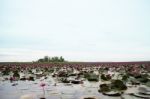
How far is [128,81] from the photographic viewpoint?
8.73 metres

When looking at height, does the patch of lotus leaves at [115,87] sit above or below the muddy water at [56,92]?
above

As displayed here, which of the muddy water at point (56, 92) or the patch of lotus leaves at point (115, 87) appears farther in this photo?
the patch of lotus leaves at point (115, 87)

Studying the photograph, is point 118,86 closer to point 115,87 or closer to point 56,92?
point 115,87

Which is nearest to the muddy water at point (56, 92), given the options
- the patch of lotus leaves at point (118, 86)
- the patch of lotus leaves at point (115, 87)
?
the patch of lotus leaves at point (115, 87)

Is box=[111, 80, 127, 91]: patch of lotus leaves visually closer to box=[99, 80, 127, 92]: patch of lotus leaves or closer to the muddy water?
box=[99, 80, 127, 92]: patch of lotus leaves

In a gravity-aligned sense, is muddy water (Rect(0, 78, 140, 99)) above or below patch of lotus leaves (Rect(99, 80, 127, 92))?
below

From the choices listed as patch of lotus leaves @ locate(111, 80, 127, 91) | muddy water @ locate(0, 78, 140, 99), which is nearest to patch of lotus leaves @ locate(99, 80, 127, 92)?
patch of lotus leaves @ locate(111, 80, 127, 91)

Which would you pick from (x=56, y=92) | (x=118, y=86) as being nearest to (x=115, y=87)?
(x=118, y=86)

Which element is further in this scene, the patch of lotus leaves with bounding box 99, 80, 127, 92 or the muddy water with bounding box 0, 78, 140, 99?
the patch of lotus leaves with bounding box 99, 80, 127, 92

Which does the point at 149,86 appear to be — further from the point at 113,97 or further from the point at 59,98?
the point at 59,98

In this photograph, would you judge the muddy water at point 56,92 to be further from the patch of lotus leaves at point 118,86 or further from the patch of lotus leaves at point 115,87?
the patch of lotus leaves at point 118,86

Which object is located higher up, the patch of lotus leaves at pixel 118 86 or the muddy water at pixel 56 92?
the patch of lotus leaves at pixel 118 86

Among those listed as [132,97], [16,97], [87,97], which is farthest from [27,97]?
[132,97]

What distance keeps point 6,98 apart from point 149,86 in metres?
4.41
